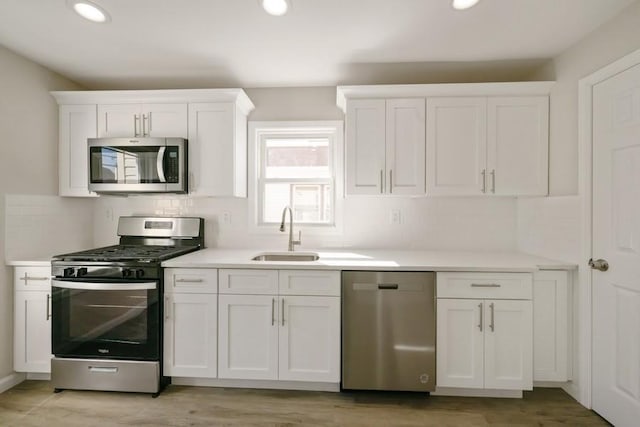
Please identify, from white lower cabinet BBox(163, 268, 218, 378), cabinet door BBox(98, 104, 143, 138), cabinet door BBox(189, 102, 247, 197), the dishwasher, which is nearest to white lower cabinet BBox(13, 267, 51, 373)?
white lower cabinet BBox(163, 268, 218, 378)

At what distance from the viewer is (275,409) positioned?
2.26 metres

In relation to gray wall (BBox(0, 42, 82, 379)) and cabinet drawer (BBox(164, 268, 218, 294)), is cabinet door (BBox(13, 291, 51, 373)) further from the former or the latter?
cabinet drawer (BBox(164, 268, 218, 294))

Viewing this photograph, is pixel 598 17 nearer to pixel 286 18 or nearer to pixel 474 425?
pixel 286 18

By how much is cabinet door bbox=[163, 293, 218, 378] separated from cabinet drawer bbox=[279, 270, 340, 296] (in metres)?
0.54

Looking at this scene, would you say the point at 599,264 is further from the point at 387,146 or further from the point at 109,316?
the point at 109,316

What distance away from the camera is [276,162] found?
3.22 meters

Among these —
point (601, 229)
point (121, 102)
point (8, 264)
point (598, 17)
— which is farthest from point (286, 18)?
point (8, 264)

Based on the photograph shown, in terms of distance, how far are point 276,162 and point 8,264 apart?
2.11 meters

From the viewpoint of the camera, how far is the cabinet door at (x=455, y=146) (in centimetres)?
265

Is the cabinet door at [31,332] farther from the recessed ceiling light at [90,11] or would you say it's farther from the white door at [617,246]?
the white door at [617,246]

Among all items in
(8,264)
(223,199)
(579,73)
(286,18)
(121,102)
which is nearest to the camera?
(286,18)

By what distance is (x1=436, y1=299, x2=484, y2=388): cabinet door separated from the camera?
→ 2.29m

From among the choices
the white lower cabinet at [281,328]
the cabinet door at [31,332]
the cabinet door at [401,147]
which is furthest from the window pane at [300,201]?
the cabinet door at [31,332]

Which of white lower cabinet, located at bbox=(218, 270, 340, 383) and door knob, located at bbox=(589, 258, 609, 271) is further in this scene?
white lower cabinet, located at bbox=(218, 270, 340, 383)
